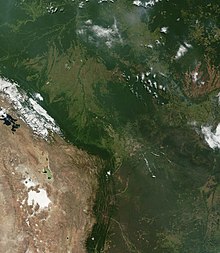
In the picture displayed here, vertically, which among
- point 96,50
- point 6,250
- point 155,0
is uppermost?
point 155,0

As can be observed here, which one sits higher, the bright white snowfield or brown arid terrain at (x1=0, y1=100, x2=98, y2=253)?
the bright white snowfield

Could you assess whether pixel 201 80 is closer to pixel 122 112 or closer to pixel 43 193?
pixel 122 112

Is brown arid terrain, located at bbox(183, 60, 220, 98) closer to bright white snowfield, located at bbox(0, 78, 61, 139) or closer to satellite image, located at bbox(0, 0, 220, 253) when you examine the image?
satellite image, located at bbox(0, 0, 220, 253)

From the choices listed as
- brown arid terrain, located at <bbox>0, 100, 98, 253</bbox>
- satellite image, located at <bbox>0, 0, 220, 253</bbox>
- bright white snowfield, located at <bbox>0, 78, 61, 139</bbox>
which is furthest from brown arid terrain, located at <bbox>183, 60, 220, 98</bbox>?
bright white snowfield, located at <bbox>0, 78, 61, 139</bbox>

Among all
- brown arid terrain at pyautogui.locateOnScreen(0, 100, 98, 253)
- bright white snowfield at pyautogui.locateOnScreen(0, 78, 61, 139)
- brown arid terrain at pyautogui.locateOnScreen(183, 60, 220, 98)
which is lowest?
brown arid terrain at pyautogui.locateOnScreen(0, 100, 98, 253)

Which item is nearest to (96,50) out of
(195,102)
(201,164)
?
(195,102)

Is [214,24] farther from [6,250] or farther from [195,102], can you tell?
[6,250]
